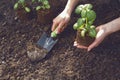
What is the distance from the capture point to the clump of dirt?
2.22 metres

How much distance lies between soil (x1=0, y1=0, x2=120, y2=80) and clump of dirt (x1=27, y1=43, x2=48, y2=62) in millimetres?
33

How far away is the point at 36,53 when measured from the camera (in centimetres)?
223

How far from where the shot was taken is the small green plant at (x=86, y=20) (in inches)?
71.9

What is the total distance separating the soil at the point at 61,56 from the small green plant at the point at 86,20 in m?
0.29

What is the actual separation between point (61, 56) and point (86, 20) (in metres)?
0.45

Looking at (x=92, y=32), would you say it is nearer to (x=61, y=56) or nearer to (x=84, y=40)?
(x=84, y=40)

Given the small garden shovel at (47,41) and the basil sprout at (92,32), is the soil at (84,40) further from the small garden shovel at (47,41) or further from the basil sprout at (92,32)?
the small garden shovel at (47,41)

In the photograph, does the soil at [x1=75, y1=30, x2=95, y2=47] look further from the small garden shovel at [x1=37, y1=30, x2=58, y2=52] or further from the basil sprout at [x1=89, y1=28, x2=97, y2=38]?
the small garden shovel at [x1=37, y1=30, x2=58, y2=52]

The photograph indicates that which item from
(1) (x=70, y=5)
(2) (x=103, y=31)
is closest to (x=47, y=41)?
(1) (x=70, y=5)

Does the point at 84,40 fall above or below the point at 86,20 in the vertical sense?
below

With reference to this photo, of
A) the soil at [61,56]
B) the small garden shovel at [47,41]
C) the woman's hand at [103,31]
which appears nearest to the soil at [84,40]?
the woman's hand at [103,31]

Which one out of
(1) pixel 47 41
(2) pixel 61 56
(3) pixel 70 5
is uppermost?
(3) pixel 70 5

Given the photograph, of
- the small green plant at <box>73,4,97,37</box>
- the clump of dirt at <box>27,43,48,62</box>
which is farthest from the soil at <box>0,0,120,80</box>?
the small green plant at <box>73,4,97,37</box>

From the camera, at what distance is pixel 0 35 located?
2.45 metres
